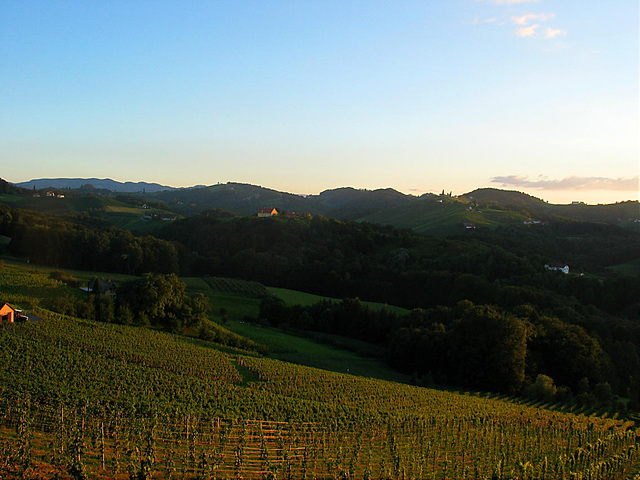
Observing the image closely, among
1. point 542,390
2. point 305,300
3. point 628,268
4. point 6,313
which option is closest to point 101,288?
point 6,313

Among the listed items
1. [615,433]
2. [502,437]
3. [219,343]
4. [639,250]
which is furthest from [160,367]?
[639,250]

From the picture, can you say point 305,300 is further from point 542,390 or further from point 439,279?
point 542,390

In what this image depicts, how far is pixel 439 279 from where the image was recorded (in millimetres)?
73188

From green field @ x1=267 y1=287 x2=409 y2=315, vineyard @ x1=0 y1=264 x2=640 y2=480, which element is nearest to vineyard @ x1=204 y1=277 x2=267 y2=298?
green field @ x1=267 y1=287 x2=409 y2=315

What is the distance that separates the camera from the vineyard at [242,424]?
1580 cm

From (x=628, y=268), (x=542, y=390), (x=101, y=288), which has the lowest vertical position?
(x=542, y=390)

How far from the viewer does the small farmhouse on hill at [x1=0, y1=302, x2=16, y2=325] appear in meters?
30.3

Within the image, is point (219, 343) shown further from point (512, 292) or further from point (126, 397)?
point (512, 292)

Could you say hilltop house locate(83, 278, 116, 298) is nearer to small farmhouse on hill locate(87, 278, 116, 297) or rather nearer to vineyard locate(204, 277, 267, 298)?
small farmhouse on hill locate(87, 278, 116, 297)

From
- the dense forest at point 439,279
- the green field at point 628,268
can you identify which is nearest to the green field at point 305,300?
the dense forest at point 439,279

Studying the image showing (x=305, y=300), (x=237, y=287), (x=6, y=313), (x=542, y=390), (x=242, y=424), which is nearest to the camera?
(x=242, y=424)

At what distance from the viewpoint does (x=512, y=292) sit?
61594 mm

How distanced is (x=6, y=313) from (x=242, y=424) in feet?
64.2

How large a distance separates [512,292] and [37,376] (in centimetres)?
5403
